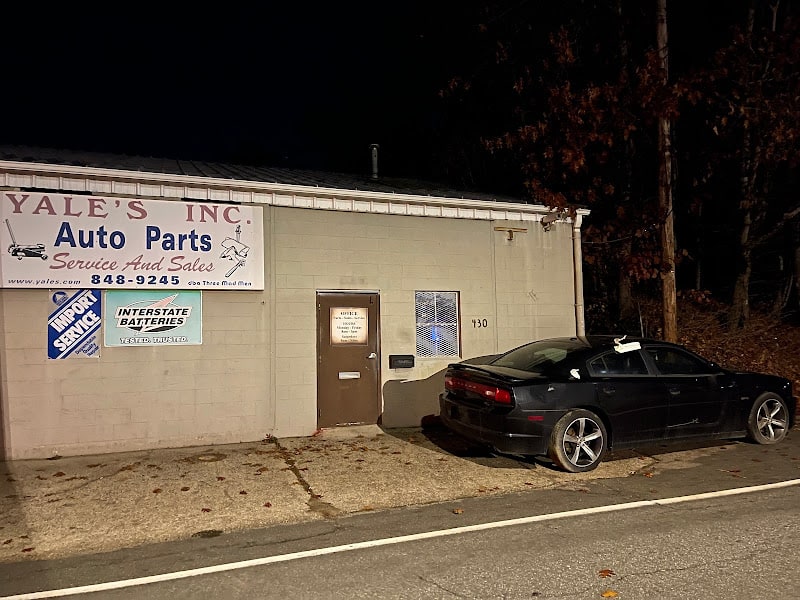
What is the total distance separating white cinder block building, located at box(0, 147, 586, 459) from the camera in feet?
24.5

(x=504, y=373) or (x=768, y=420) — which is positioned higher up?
(x=504, y=373)

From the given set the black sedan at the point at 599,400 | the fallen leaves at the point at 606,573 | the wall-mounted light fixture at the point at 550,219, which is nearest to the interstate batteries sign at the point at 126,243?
the black sedan at the point at 599,400

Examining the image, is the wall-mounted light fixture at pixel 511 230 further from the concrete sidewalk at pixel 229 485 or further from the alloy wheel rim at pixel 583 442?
the alloy wheel rim at pixel 583 442

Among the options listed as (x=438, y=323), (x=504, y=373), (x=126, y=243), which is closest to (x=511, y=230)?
(x=438, y=323)

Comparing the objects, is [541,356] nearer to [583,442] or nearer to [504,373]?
[504,373]

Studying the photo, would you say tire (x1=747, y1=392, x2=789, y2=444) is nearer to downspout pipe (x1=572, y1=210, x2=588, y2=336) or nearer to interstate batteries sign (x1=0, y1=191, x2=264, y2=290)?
downspout pipe (x1=572, y1=210, x2=588, y2=336)

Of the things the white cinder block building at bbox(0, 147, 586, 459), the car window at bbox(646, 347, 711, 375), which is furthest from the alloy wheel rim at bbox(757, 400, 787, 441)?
the white cinder block building at bbox(0, 147, 586, 459)

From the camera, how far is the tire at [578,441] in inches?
260

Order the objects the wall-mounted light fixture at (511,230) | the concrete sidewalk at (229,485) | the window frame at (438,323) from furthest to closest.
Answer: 1. the wall-mounted light fixture at (511,230)
2. the window frame at (438,323)
3. the concrete sidewalk at (229,485)

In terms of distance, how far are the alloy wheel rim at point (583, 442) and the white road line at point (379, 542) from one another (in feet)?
3.44

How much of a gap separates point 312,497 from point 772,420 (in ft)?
20.1

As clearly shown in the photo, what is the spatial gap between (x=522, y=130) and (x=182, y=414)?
31.5ft

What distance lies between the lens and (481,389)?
6.79 metres

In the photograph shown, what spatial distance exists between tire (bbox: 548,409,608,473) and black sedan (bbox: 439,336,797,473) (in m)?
0.01
